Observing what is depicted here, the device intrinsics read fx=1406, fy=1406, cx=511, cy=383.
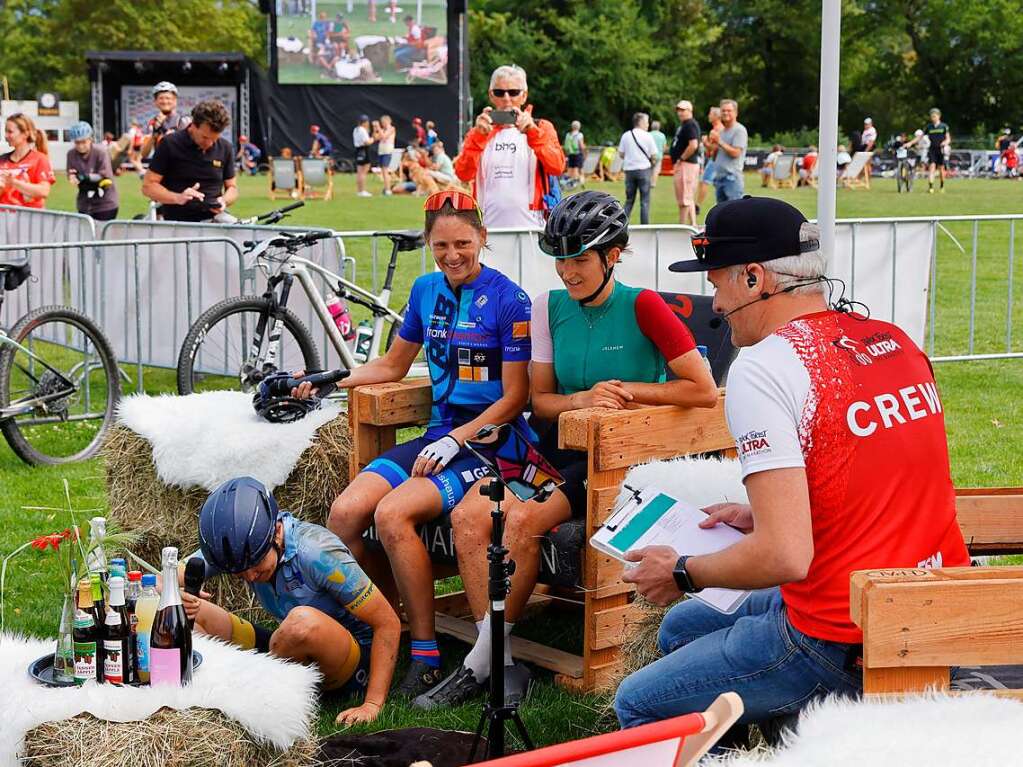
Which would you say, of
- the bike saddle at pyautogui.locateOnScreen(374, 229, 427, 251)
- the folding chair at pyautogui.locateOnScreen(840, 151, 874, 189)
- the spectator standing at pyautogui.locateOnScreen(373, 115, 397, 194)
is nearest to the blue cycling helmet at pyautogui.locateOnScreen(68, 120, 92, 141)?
the bike saddle at pyautogui.locateOnScreen(374, 229, 427, 251)

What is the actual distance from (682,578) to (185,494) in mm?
2967

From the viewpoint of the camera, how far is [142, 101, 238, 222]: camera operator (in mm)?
10023

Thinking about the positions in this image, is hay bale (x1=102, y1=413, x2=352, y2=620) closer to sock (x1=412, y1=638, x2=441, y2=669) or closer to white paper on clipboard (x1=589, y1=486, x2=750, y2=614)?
sock (x1=412, y1=638, x2=441, y2=669)

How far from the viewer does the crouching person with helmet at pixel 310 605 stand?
14.2ft

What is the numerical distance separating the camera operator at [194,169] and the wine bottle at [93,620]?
6720mm

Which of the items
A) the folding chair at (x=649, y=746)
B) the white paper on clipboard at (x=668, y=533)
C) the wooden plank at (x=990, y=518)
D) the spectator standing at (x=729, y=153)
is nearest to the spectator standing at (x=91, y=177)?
the spectator standing at (x=729, y=153)

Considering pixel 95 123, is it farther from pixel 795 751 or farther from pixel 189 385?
pixel 795 751

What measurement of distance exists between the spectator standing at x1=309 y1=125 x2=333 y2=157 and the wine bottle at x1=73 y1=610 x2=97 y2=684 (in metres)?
42.1

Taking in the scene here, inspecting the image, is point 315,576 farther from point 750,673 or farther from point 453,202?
point 750,673

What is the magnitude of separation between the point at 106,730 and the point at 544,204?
688 centimetres

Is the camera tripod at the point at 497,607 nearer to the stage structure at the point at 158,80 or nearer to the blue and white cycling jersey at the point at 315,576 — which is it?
the blue and white cycling jersey at the point at 315,576

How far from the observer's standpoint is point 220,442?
549cm

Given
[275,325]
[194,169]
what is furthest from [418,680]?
[194,169]

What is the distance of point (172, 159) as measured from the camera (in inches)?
403
